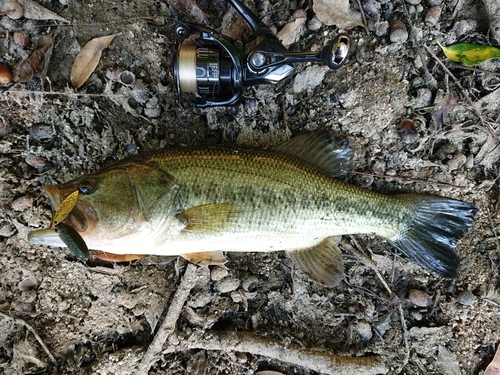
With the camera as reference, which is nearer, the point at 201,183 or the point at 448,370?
the point at 201,183

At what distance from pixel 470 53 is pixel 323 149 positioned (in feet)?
4.28

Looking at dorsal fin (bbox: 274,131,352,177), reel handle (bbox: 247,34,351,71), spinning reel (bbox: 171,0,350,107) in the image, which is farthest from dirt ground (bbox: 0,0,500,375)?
reel handle (bbox: 247,34,351,71)

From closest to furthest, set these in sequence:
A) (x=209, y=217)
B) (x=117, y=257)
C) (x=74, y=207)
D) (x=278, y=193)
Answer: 1. (x=74, y=207)
2. (x=209, y=217)
3. (x=278, y=193)
4. (x=117, y=257)

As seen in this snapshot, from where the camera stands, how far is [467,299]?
2795mm

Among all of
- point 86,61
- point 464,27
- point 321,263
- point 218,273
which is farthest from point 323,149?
point 86,61

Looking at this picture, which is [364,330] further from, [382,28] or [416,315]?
[382,28]

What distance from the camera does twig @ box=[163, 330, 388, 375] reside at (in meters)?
2.76

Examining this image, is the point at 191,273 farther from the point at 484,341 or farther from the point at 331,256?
the point at 484,341

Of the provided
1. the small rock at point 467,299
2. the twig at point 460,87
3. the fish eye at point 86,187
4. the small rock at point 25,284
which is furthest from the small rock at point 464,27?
the small rock at point 25,284

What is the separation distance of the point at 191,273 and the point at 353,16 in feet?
7.53

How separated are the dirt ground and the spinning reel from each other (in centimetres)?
29

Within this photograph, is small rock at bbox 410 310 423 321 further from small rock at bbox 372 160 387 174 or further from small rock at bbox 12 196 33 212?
small rock at bbox 12 196 33 212

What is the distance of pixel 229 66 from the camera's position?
2428 mm

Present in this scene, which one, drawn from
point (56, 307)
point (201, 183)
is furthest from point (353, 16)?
point (56, 307)
